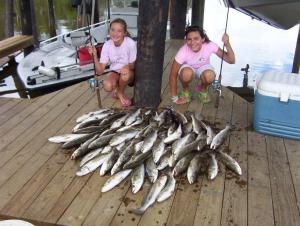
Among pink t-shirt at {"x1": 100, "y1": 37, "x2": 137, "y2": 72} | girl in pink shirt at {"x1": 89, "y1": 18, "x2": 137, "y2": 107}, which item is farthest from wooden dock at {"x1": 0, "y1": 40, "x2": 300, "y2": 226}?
pink t-shirt at {"x1": 100, "y1": 37, "x2": 137, "y2": 72}

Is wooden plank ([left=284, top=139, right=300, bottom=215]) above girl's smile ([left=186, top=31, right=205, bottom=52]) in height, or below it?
below

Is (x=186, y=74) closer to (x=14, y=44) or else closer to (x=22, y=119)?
(x=22, y=119)

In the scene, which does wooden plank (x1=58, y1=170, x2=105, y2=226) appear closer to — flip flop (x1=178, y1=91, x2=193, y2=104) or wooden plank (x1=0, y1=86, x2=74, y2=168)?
wooden plank (x1=0, y1=86, x2=74, y2=168)

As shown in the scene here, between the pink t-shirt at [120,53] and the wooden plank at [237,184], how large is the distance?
4.89 feet

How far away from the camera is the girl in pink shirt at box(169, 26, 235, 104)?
424 centimetres

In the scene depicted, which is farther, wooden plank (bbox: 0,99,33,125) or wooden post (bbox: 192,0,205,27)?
wooden post (bbox: 192,0,205,27)

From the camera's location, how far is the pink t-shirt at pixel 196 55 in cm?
438

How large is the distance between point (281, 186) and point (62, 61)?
21.5 ft

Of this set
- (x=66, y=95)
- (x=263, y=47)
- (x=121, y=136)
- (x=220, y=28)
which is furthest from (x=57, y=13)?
(x=121, y=136)

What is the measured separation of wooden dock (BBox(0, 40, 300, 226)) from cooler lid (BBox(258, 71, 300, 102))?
489 mm

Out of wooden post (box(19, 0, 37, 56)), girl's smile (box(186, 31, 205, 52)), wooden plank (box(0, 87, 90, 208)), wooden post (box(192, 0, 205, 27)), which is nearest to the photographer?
wooden plank (box(0, 87, 90, 208))

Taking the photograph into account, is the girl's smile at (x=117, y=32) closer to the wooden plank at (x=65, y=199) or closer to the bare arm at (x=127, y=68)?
the bare arm at (x=127, y=68)

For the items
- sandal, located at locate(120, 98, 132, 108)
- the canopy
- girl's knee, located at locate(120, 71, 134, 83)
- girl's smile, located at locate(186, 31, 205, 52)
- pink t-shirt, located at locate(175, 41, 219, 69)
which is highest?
the canopy

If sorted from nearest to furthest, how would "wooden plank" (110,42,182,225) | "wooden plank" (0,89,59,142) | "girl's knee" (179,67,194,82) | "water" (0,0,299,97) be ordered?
"wooden plank" (110,42,182,225) < "wooden plank" (0,89,59,142) < "girl's knee" (179,67,194,82) < "water" (0,0,299,97)
